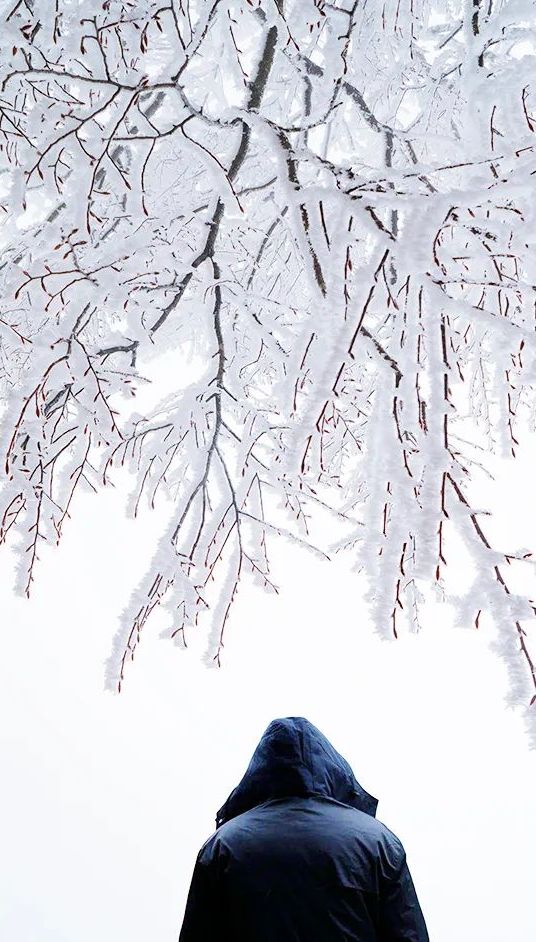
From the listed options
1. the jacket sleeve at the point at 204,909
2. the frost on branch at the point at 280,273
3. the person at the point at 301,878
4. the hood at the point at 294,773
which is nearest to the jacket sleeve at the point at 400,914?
the person at the point at 301,878

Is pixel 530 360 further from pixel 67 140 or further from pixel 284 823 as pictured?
pixel 284 823

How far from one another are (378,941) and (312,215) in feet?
5.49

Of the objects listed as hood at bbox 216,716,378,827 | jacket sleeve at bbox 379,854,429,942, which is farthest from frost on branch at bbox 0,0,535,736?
jacket sleeve at bbox 379,854,429,942

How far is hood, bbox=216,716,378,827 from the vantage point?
74.1 inches

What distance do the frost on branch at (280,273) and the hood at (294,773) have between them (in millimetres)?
541

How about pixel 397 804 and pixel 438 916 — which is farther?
pixel 397 804

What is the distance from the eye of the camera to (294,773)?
1.89 m

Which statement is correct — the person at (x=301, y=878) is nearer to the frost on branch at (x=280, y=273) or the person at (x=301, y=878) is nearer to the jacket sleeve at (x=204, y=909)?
the jacket sleeve at (x=204, y=909)

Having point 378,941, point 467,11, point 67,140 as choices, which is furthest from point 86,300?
point 378,941

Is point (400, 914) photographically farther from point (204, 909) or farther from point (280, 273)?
point (280, 273)

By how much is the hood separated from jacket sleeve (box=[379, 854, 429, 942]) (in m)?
0.24

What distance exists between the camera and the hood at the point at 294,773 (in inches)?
74.1

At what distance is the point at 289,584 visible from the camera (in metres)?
4.59

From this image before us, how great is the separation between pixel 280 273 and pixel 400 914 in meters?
1.74
